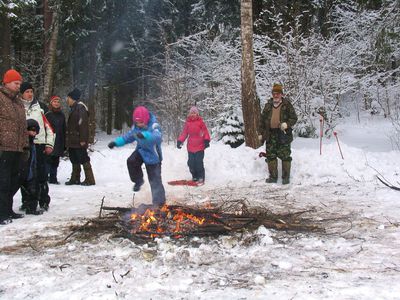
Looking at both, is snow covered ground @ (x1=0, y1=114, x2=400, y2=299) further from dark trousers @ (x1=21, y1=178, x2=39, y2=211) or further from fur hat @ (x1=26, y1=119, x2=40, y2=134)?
fur hat @ (x1=26, y1=119, x2=40, y2=134)

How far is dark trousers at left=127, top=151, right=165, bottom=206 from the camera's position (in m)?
6.68

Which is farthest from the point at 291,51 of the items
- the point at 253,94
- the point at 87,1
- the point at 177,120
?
the point at 87,1

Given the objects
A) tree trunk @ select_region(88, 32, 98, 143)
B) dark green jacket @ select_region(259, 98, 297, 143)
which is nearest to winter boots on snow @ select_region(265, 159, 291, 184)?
dark green jacket @ select_region(259, 98, 297, 143)

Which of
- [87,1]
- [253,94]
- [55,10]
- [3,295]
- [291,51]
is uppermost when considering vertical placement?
[87,1]

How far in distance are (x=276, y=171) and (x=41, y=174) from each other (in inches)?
194

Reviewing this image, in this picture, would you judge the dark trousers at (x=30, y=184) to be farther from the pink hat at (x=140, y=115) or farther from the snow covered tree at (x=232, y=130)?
the snow covered tree at (x=232, y=130)

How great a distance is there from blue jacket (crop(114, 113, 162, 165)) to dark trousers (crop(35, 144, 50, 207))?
1355 millimetres

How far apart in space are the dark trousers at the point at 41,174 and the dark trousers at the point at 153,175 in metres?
1.42

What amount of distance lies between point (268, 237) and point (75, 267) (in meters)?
2.14

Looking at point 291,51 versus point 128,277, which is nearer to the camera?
point 128,277

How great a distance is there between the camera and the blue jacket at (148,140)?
6.56 m

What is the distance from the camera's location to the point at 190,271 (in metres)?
3.92

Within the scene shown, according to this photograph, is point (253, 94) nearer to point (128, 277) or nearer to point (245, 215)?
point (245, 215)

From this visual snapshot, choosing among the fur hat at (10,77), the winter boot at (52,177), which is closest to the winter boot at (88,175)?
the winter boot at (52,177)
